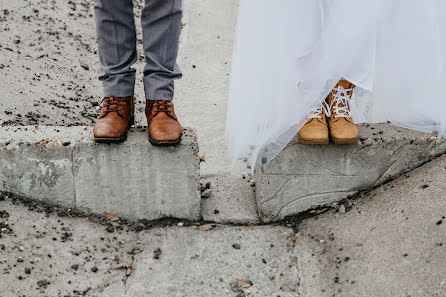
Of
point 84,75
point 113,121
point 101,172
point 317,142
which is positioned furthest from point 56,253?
point 84,75

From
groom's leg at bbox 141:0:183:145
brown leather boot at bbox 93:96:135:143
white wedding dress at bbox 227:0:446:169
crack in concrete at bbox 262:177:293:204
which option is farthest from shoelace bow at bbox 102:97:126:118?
crack in concrete at bbox 262:177:293:204

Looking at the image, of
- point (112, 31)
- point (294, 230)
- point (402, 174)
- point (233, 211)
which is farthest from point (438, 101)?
point (112, 31)

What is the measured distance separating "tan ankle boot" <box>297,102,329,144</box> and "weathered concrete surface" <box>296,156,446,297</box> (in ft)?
1.27

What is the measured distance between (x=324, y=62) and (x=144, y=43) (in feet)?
2.44

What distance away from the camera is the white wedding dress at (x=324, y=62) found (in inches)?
86.0

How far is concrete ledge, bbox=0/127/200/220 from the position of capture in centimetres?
239

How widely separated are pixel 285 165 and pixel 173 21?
794mm

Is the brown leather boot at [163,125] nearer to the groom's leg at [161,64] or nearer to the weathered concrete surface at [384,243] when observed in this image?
the groom's leg at [161,64]

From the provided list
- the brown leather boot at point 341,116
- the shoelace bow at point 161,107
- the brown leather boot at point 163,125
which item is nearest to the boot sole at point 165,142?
the brown leather boot at point 163,125

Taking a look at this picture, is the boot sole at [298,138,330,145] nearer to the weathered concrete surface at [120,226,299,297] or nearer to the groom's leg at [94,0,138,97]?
the weathered concrete surface at [120,226,299,297]

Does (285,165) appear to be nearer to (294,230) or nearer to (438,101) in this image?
(294,230)

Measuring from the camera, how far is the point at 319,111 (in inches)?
92.5

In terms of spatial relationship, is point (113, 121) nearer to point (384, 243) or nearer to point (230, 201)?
point (230, 201)

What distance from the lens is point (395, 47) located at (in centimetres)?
229
